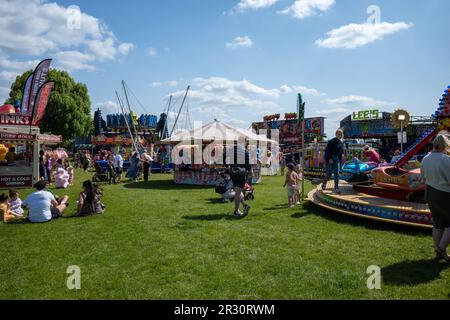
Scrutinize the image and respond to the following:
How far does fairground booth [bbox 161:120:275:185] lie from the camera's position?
53.2 ft

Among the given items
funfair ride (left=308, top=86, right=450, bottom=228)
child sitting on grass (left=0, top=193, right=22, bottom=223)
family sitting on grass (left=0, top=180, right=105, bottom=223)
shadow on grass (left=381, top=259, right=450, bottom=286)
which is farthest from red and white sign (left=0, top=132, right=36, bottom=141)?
shadow on grass (left=381, top=259, right=450, bottom=286)

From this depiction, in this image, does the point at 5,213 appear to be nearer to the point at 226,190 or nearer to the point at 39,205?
the point at 39,205

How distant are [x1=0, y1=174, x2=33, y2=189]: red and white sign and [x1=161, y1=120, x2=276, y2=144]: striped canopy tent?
640 cm

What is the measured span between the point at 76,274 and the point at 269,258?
110 inches

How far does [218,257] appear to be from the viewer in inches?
215

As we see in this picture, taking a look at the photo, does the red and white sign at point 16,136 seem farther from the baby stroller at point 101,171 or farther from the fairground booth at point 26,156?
the baby stroller at point 101,171

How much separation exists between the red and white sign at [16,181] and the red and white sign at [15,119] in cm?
255

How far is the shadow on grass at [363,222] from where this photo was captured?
22.9 ft

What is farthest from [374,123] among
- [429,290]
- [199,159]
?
[429,290]

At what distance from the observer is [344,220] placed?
811 centimetres

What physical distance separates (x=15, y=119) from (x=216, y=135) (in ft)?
30.2

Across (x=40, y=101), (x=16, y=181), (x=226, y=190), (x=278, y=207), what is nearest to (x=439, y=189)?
(x=278, y=207)
